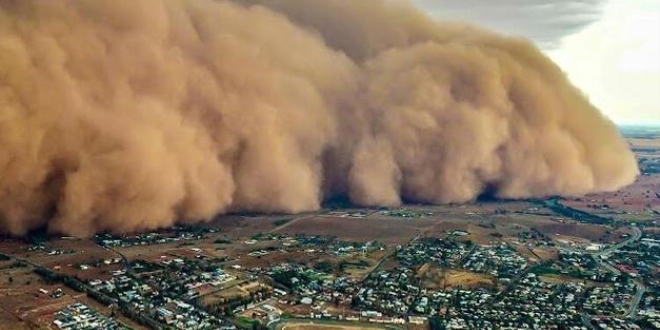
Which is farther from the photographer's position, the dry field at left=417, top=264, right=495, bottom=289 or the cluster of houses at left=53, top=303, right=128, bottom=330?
the dry field at left=417, top=264, right=495, bottom=289

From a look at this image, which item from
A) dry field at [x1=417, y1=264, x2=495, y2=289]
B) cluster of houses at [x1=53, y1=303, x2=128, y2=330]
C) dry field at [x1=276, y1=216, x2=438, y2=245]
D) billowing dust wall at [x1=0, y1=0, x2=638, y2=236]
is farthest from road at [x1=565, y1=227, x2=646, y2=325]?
cluster of houses at [x1=53, y1=303, x2=128, y2=330]

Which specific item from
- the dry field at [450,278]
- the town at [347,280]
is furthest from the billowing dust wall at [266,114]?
the dry field at [450,278]

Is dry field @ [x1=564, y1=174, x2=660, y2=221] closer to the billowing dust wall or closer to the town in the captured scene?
the billowing dust wall

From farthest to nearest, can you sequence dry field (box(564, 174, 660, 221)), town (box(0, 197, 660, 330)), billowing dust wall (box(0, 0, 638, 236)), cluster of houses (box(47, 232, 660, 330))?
dry field (box(564, 174, 660, 221)) → billowing dust wall (box(0, 0, 638, 236)) → cluster of houses (box(47, 232, 660, 330)) → town (box(0, 197, 660, 330))

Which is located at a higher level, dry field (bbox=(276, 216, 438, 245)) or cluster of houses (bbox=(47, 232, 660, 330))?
dry field (bbox=(276, 216, 438, 245))

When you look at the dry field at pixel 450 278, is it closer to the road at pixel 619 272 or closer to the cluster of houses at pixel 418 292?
the cluster of houses at pixel 418 292

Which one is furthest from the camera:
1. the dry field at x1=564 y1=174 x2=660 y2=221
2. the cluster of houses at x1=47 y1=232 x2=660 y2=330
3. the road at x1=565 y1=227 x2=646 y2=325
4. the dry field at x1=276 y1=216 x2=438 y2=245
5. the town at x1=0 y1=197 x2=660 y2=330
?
the dry field at x1=564 y1=174 x2=660 y2=221

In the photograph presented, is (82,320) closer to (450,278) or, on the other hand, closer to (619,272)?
(450,278)

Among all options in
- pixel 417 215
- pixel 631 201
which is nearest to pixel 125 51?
pixel 417 215

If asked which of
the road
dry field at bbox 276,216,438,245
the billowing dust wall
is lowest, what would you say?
the road
